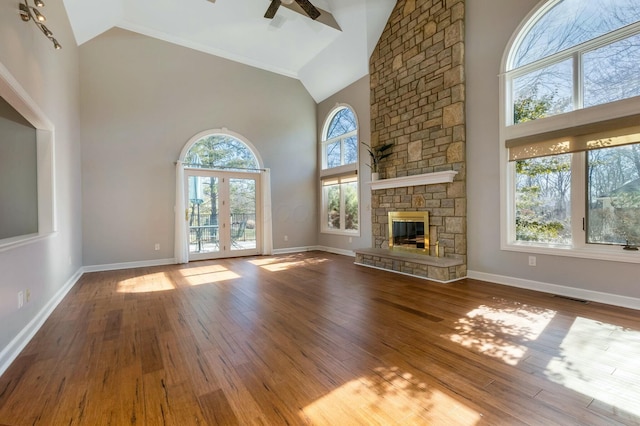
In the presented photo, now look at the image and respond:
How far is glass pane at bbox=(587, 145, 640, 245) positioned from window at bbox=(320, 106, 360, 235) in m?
4.05

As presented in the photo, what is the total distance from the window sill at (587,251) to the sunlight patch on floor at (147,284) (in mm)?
4996

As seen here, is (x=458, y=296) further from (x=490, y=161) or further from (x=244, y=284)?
(x=244, y=284)

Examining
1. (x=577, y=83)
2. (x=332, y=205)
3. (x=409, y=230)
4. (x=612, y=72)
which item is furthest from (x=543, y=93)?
(x=332, y=205)

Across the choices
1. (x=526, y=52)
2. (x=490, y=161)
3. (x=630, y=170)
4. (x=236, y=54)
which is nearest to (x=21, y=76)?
(x=236, y=54)

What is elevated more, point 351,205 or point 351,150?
point 351,150

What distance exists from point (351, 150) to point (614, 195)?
4735mm

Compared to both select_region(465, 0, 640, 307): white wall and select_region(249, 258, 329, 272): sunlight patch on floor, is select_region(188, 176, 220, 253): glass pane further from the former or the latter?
select_region(465, 0, 640, 307): white wall

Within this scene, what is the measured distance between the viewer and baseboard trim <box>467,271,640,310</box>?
122 inches

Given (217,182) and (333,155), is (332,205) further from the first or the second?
(217,182)

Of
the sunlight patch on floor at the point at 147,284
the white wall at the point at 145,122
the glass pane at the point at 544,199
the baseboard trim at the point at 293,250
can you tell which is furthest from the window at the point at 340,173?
the sunlight patch on floor at the point at 147,284

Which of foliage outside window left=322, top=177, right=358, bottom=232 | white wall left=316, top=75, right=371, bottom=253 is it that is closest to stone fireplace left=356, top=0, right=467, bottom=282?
white wall left=316, top=75, right=371, bottom=253

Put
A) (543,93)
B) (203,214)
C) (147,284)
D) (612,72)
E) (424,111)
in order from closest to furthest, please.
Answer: (612,72)
(543,93)
(147,284)
(424,111)
(203,214)

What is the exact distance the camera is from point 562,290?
11.7 feet

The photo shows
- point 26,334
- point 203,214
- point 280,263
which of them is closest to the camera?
point 26,334
